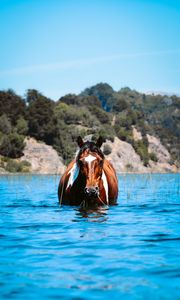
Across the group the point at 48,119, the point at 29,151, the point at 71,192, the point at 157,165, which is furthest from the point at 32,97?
the point at 71,192

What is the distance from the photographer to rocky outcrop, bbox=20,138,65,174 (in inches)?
3238

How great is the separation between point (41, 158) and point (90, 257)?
78678 millimetres

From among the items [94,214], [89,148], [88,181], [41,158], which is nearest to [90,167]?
[88,181]

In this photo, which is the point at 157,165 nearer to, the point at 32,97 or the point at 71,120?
the point at 71,120

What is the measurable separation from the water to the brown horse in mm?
1215

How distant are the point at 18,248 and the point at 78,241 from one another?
1064 millimetres

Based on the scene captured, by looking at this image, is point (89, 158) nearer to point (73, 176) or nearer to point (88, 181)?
point (88, 181)

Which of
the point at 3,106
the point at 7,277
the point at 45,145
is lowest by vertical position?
the point at 7,277

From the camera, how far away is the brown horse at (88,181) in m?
12.5

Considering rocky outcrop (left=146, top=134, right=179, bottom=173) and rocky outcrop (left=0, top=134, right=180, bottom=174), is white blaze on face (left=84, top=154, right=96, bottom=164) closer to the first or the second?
rocky outcrop (left=0, top=134, right=180, bottom=174)

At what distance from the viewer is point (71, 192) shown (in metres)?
14.3

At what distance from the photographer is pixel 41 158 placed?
85000 millimetres

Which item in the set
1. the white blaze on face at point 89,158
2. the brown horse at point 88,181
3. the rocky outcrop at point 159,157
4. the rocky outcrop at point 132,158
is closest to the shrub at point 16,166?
the rocky outcrop at point 132,158

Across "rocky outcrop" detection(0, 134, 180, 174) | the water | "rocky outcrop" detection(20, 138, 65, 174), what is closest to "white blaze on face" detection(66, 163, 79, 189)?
the water
